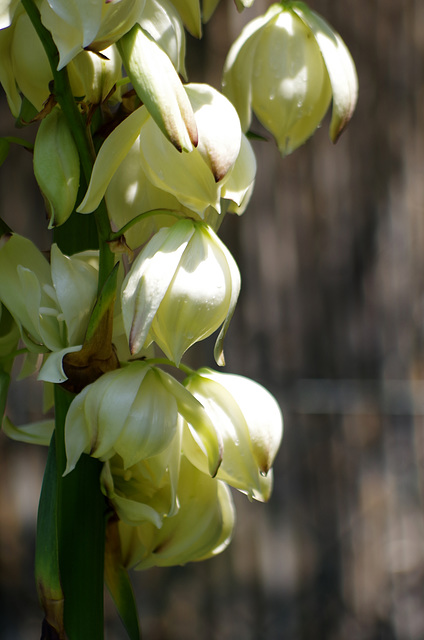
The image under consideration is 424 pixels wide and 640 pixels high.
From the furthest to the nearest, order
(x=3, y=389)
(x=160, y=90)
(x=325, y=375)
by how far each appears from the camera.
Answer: (x=325, y=375)
(x=3, y=389)
(x=160, y=90)

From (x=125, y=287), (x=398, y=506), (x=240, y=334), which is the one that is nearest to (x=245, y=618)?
(x=398, y=506)

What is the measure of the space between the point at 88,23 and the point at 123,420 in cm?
18

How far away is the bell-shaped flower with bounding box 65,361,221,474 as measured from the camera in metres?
0.36

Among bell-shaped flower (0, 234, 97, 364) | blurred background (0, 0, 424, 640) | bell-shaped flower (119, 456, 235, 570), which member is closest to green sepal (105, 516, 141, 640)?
bell-shaped flower (119, 456, 235, 570)

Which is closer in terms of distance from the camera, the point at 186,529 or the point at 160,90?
the point at 160,90

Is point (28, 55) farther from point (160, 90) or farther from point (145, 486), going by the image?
point (145, 486)

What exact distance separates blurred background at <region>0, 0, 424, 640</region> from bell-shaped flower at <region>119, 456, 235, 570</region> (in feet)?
2.80

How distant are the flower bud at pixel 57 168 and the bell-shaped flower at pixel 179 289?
0.05 m

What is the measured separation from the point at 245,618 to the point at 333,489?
0.94 ft

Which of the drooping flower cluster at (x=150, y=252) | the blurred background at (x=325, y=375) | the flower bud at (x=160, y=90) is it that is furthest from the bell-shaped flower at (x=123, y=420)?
the blurred background at (x=325, y=375)

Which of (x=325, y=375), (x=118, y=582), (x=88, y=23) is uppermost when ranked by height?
(x=88, y=23)

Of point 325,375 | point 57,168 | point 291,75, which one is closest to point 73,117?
point 57,168

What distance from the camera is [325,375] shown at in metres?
1.41

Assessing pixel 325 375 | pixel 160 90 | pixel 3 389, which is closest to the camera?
pixel 160 90
